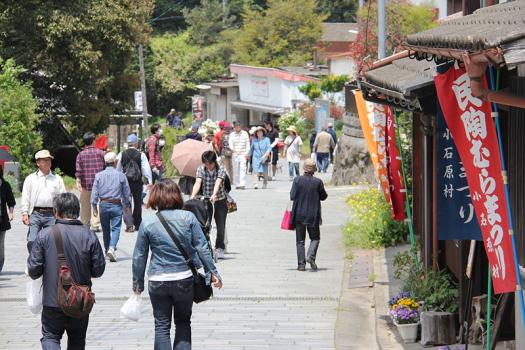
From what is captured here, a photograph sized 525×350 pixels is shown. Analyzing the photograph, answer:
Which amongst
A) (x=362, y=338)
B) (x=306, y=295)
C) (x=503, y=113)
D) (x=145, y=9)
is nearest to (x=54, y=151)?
(x=145, y=9)

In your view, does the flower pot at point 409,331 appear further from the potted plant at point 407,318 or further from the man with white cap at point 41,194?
the man with white cap at point 41,194

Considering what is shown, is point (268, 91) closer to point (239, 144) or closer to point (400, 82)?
point (239, 144)

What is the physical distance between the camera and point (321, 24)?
67125 millimetres

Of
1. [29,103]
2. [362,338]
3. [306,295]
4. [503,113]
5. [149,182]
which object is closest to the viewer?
[503,113]

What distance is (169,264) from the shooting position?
9.19 m

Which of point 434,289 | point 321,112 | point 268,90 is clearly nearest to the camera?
point 434,289

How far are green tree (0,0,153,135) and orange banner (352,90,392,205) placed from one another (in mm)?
20808

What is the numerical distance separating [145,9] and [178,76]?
117ft

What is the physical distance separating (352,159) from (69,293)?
21988mm

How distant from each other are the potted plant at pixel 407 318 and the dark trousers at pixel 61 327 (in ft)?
12.3

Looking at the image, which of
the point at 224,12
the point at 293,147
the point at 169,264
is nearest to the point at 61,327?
the point at 169,264

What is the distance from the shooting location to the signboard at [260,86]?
198ft

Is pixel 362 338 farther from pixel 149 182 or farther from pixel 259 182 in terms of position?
pixel 259 182

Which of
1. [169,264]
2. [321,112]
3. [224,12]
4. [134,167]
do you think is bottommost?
[169,264]
